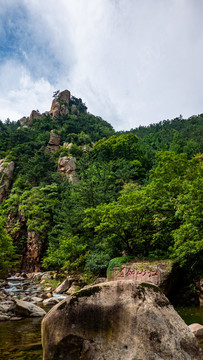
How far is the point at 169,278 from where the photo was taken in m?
12.8

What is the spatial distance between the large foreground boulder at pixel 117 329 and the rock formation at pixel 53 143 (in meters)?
49.0

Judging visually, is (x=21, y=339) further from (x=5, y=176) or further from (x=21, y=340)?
(x=5, y=176)

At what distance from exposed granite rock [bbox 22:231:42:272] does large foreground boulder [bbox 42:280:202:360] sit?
89.6 feet

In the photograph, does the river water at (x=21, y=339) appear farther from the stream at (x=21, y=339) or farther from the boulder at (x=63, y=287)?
the boulder at (x=63, y=287)

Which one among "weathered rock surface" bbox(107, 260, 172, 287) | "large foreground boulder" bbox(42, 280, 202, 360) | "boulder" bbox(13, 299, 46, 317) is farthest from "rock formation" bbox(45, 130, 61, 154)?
"large foreground boulder" bbox(42, 280, 202, 360)

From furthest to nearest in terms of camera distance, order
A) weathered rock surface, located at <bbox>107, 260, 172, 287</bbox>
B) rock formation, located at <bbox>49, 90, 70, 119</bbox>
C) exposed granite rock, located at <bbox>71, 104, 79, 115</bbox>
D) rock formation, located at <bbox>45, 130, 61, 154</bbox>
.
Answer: exposed granite rock, located at <bbox>71, 104, 79, 115</bbox>, rock formation, located at <bbox>49, 90, 70, 119</bbox>, rock formation, located at <bbox>45, 130, 61, 154</bbox>, weathered rock surface, located at <bbox>107, 260, 172, 287</bbox>

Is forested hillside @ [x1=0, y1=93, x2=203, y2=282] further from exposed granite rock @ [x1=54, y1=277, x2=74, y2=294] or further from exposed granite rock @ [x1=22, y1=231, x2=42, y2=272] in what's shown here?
exposed granite rock @ [x1=54, y1=277, x2=74, y2=294]

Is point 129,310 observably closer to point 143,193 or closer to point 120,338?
point 120,338

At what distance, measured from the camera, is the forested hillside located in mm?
15539

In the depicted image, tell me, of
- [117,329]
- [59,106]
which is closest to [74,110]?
[59,106]

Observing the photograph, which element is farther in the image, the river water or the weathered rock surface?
the weathered rock surface

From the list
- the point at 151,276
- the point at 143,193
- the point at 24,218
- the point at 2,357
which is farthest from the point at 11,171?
the point at 2,357

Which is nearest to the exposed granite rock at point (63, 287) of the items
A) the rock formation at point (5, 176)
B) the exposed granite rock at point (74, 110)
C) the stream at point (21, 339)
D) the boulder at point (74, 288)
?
the boulder at point (74, 288)

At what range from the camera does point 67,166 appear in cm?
4294
